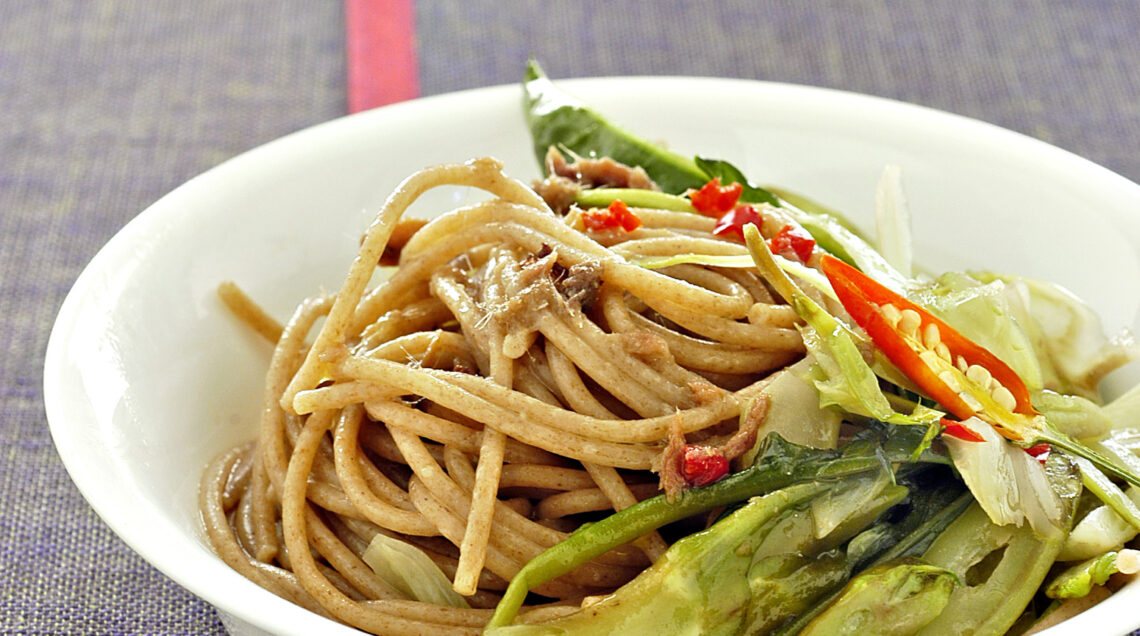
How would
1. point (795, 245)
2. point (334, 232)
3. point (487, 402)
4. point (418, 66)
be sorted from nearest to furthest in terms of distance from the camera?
point (487, 402)
point (795, 245)
point (334, 232)
point (418, 66)

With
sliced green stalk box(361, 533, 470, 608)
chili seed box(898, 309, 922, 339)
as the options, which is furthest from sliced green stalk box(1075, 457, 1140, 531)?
sliced green stalk box(361, 533, 470, 608)

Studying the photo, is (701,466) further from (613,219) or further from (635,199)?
(635,199)

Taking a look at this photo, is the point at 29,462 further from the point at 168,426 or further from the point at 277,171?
the point at 277,171

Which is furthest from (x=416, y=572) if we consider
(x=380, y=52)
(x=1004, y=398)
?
(x=380, y=52)

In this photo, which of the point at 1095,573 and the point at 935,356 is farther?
the point at 935,356

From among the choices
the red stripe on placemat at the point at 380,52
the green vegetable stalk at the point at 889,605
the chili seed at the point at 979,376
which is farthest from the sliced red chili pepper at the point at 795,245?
the red stripe on placemat at the point at 380,52

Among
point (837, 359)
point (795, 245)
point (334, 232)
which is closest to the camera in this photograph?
point (837, 359)

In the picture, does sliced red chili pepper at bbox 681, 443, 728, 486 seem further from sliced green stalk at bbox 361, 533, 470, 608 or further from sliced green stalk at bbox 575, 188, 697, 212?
sliced green stalk at bbox 575, 188, 697, 212
